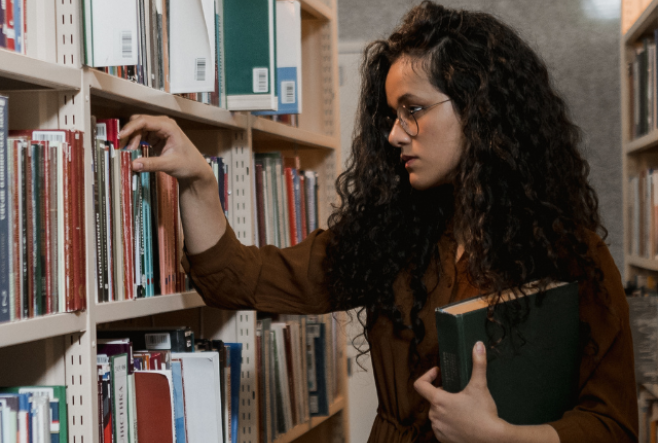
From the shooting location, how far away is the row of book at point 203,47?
1.05 meters

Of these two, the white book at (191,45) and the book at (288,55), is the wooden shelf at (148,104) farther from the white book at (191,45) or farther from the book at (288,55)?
the book at (288,55)

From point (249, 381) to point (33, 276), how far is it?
0.73 meters


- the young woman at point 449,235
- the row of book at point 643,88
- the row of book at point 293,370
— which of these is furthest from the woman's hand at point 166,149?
the row of book at point 643,88

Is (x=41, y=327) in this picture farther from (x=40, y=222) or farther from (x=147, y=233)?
(x=147, y=233)

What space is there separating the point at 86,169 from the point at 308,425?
1.23 meters

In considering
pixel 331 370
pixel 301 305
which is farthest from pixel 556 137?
pixel 331 370

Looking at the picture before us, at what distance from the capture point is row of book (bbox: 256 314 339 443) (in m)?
1.75

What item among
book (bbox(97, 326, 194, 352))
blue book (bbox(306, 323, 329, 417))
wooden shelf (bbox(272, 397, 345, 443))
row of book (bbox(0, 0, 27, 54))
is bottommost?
wooden shelf (bbox(272, 397, 345, 443))

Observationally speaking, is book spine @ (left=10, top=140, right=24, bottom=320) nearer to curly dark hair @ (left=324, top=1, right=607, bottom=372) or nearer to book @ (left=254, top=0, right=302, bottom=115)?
curly dark hair @ (left=324, top=1, right=607, bottom=372)

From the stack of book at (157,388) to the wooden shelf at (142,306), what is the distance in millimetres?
51

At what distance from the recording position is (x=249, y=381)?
5.16 feet

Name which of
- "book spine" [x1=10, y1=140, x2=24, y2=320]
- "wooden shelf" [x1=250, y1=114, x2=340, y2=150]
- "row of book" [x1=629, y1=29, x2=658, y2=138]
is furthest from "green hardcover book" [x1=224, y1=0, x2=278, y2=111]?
"row of book" [x1=629, y1=29, x2=658, y2=138]

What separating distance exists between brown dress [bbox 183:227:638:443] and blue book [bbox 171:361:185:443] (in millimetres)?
135

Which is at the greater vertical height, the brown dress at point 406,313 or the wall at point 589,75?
the wall at point 589,75
